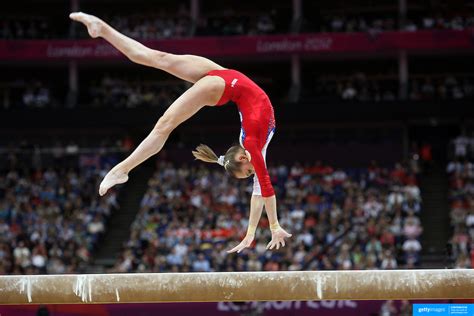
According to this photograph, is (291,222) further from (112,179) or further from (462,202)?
(112,179)

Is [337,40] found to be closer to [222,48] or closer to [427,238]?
[222,48]

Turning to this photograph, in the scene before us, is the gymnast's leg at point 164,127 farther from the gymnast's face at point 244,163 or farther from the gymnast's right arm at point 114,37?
the gymnast's face at point 244,163

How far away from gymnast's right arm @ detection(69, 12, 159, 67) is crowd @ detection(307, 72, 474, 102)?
1752 centimetres

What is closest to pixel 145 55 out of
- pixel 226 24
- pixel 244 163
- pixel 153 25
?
pixel 244 163

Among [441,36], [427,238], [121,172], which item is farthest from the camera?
[441,36]

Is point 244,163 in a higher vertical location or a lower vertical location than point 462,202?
higher

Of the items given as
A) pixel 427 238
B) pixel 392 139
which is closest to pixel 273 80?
pixel 392 139

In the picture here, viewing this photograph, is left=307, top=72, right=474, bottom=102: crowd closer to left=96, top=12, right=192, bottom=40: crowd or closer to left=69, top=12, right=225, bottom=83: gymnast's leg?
left=96, top=12, right=192, bottom=40: crowd

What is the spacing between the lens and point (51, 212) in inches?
858

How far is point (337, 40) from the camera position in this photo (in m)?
25.1

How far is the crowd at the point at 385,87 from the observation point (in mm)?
25250

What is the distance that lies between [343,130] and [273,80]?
10.7 ft

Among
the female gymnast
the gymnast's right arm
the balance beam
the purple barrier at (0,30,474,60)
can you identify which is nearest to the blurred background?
the purple barrier at (0,30,474,60)

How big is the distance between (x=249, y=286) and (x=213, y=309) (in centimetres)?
991
